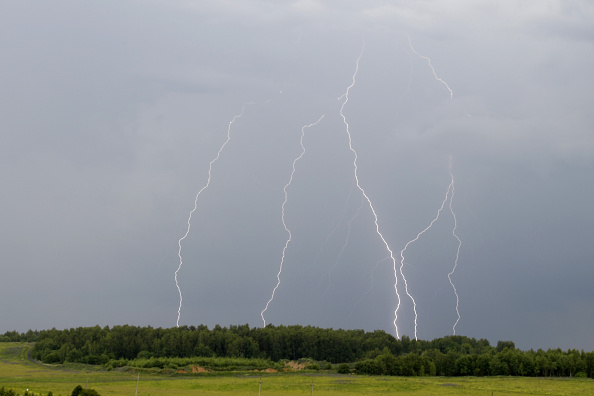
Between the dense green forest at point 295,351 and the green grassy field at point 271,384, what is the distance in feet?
20.8

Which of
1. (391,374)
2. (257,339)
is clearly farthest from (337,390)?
(257,339)

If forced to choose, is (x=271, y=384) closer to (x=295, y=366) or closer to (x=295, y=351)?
(x=295, y=366)

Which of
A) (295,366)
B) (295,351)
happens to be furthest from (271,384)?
(295,351)

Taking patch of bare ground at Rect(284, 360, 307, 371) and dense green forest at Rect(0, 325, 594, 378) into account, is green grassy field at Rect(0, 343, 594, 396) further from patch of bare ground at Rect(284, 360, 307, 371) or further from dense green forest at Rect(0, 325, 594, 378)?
patch of bare ground at Rect(284, 360, 307, 371)

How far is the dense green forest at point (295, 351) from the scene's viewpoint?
7688cm

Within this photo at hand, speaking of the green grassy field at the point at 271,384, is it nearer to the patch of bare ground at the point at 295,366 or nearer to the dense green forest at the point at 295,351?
the dense green forest at the point at 295,351

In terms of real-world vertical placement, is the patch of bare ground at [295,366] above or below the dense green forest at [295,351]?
below

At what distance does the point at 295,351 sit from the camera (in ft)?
337

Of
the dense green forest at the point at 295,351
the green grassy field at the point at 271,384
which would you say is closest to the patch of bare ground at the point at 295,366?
the dense green forest at the point at 295,351

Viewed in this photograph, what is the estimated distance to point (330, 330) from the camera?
362 feet

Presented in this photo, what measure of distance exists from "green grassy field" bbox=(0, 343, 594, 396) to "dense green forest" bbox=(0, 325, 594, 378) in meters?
6.34

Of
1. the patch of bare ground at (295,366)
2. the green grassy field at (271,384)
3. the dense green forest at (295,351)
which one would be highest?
the dense green forest at (295,351)

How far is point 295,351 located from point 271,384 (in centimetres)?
4187

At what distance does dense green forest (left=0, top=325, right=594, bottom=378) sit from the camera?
7688 cm
